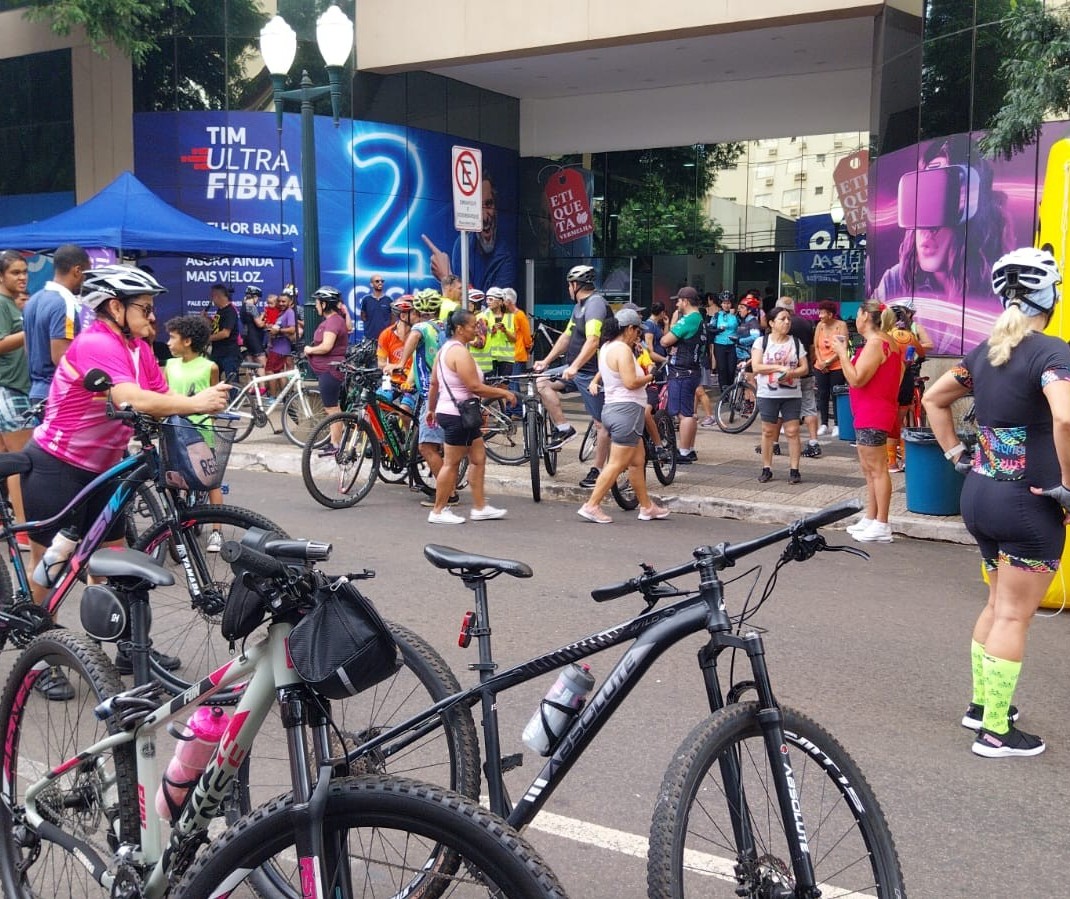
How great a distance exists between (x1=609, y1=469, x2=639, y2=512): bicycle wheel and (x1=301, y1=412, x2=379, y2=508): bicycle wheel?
217 cm

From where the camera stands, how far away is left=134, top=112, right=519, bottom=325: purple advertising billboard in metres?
21.4

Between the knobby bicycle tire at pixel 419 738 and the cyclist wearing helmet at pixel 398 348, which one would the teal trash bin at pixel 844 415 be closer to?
the cyclist wearing helmet at pixel 398 348

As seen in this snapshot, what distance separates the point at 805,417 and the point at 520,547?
5956mm

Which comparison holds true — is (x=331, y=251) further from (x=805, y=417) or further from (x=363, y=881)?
(x=363, y=881)

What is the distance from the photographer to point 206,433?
5.18 metres

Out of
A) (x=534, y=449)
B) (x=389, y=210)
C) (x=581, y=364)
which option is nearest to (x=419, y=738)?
(x=534, y=449)

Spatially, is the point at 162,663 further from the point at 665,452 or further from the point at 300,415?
the point at 300,415

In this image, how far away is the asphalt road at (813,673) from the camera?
3791 mm

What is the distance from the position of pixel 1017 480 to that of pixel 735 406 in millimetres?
11222

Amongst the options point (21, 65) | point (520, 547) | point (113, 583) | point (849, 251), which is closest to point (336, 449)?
point (520, 547)

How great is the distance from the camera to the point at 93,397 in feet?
17.5

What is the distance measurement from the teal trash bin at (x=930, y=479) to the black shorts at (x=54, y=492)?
646 centimetres

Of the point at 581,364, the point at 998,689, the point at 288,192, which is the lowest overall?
the point at 998,689

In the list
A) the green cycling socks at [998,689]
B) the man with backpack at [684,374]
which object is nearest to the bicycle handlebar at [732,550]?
the green cycling socks at [998,689]
